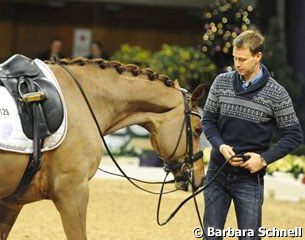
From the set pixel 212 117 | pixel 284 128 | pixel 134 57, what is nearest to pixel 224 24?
pixel 134 57

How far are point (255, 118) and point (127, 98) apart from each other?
840 millimetres

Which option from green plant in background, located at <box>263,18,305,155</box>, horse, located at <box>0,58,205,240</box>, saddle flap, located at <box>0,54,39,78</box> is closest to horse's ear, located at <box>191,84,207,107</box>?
horse, located at <box>0,58,205,240</box>

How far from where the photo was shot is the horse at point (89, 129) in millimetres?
4215

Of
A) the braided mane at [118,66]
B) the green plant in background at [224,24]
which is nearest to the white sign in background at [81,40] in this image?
the green plant in background at [224,24]

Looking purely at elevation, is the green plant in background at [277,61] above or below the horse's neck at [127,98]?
below

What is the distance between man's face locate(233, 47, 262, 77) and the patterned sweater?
0.10m

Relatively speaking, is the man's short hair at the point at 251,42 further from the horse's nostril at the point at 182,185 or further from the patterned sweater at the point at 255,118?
the horse's nostril at the point at 182,185

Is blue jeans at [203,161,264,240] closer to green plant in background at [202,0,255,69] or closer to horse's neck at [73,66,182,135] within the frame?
horse's neck at [73,66,182,135]

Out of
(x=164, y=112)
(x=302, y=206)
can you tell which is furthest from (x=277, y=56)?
(x=164, y=112)

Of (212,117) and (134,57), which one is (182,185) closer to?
(212,117)

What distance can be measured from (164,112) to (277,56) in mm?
8174

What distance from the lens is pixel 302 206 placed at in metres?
9.02

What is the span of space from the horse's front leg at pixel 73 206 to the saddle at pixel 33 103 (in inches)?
8.0

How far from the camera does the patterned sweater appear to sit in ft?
14.0
